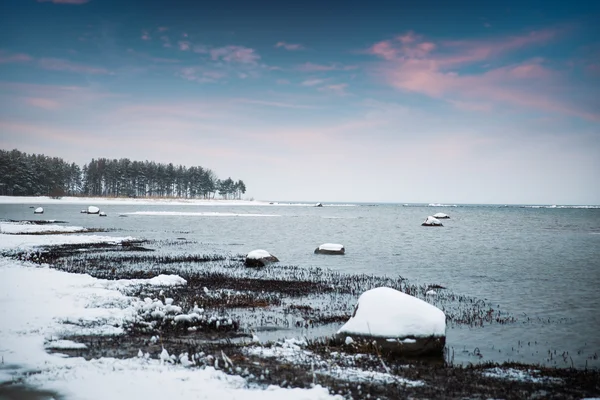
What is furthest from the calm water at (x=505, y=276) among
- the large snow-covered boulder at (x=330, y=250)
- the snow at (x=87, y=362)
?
the snow at (x=87, y=362)

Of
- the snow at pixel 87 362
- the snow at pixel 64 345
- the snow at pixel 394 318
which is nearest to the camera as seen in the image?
the snow at pixel 87 362

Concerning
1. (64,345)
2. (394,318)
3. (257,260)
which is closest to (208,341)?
(64,345)

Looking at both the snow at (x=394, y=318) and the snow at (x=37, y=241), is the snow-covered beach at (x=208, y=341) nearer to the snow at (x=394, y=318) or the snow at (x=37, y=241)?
the snow at (x=394, y=318)

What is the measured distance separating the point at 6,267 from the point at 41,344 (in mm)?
12820

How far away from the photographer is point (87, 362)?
8852 mm

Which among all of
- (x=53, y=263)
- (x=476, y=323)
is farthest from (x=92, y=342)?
(x=53, y=263)

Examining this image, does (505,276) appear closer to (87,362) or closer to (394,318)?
(394,318)

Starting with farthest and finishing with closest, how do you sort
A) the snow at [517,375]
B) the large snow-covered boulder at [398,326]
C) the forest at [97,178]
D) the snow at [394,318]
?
the forest at [97,178]
the snow at [394,318]
the large snow-covered boulder at [398,326]
the snow at [517,375]

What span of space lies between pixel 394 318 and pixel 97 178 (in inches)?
6705

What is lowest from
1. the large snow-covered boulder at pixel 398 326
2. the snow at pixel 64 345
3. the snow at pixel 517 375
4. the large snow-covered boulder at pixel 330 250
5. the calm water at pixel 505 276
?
the calm water at pixel 505 276

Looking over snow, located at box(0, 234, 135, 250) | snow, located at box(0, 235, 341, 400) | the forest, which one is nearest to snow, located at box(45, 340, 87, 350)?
snow, located at box(0, 235, 341, 400)

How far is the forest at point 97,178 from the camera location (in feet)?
444

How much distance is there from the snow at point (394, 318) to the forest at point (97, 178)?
483 feet

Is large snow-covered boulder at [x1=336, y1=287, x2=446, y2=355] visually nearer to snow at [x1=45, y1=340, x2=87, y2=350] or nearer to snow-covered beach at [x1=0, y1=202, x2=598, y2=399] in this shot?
snow-covered beach at [x1=0, y1=202, x2=598, y2=399]
